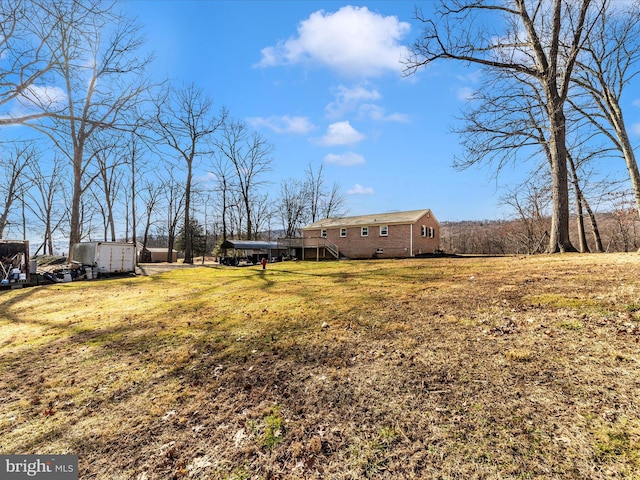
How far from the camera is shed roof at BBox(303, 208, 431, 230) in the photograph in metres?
24.1

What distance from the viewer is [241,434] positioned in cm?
272

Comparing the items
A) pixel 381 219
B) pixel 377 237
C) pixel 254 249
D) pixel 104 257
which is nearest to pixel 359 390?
pixel 104 257

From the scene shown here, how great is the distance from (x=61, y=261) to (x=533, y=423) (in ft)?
93.5

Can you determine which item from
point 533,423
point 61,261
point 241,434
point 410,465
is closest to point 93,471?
point 241,434

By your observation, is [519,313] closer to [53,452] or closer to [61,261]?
[53,452]

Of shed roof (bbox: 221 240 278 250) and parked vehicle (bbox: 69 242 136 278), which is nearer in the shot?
parked vehicle (bbox: 69 242 136 278)

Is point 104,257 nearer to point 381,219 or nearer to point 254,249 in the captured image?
point 254,249

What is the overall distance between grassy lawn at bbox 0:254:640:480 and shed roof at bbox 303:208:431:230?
1801 centimetres

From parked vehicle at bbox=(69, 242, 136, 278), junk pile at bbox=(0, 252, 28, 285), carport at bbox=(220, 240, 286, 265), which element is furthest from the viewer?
carport at bbox=(220, 240, 286, 265)

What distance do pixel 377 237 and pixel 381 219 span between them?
1.71 metres

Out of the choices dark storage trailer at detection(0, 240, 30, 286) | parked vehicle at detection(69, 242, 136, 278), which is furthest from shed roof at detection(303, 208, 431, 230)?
dark storage trailer at detection(0, 240, 30, 286)

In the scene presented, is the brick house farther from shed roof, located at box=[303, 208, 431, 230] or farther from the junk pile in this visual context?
the junk pile

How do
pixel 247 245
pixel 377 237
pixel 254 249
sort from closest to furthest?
pixel 377 237
pixel 247 245
pixel 254 249

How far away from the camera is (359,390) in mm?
3137
